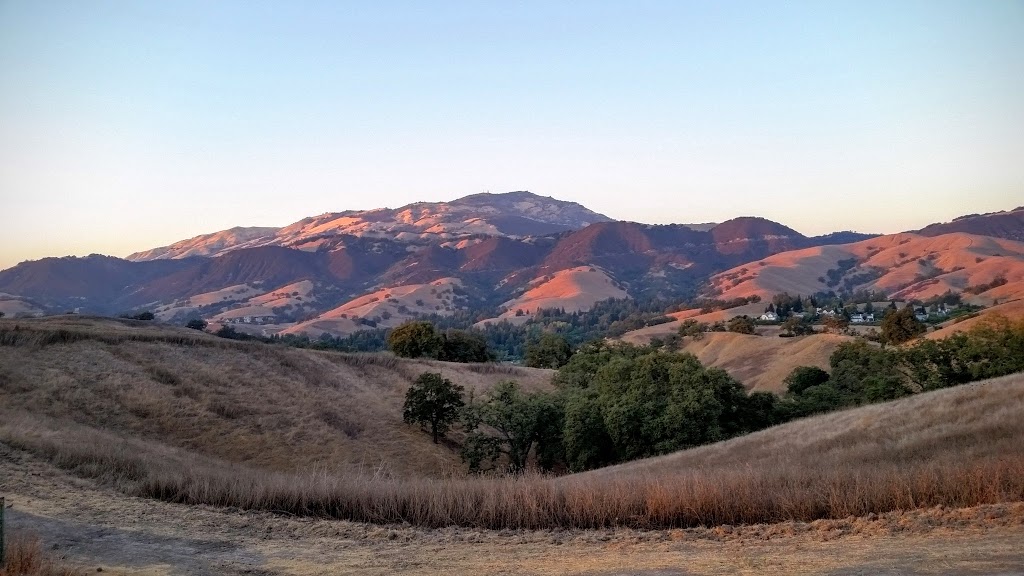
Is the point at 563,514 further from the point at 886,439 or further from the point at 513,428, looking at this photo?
the point at 513,428

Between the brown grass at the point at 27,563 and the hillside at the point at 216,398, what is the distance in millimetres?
26444

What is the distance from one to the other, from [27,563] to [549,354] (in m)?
97.7

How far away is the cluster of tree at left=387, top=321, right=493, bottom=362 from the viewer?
89.1 m

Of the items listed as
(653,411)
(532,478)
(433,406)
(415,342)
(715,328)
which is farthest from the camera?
(715,328)

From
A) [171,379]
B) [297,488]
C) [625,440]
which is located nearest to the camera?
[297,488]

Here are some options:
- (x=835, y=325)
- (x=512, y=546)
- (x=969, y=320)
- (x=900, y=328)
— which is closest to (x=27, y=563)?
(x=512, y=546)

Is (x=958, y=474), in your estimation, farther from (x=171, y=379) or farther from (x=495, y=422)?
(x=171, y=379)

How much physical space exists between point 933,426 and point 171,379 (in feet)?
152

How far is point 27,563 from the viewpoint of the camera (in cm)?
864

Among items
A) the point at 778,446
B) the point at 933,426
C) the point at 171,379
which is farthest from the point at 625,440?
the point at 171,379

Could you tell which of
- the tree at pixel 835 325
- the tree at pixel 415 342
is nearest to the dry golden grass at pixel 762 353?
the tree at pixel 835 325

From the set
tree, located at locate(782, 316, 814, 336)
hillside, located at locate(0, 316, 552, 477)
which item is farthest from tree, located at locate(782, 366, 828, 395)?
tree, located at locate(782, 316, 814, 336)

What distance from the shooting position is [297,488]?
591 inches

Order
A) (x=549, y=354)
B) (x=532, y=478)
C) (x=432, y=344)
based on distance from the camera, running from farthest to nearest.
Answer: (x=549, y=354) < (x=432, y=344) < (x=532, y=478)
